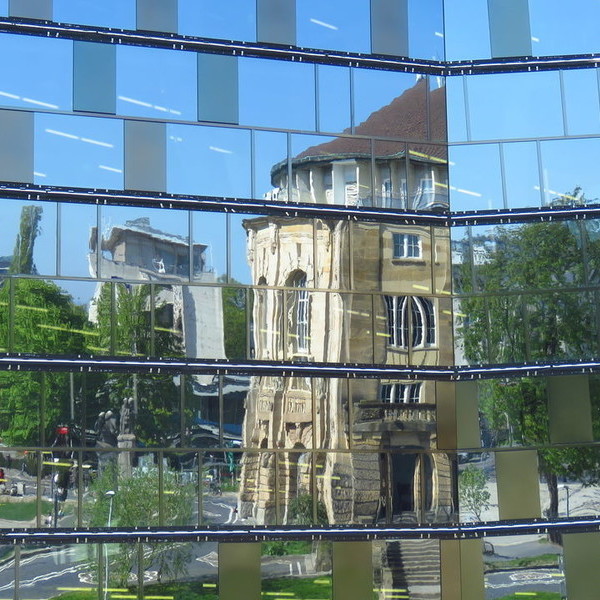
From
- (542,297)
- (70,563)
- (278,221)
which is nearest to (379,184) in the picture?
(278,221)

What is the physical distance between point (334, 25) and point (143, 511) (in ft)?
28.0

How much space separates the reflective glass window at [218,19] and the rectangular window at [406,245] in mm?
4044

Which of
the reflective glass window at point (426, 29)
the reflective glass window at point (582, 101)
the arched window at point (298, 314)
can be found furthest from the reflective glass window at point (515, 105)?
the arched window at point (298, 314)

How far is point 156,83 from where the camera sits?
19516 millimetres

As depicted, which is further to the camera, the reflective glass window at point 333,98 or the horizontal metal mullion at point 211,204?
the reflective glass window at point 333,98

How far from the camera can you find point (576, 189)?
20.5 meters

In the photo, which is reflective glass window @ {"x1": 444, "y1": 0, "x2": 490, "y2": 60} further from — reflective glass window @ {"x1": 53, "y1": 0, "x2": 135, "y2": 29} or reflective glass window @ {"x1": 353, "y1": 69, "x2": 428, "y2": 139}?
reflective glass window @ {"x1": 53, "y1": 0, "x2": 135, "y2": 29}

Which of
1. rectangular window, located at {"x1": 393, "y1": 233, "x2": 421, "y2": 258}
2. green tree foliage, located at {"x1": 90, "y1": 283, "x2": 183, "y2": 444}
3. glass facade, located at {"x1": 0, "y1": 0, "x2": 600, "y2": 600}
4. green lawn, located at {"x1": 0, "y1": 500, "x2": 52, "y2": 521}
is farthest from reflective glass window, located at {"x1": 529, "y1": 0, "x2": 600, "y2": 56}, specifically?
green lawn, located at {"x1": 0, "y1": 500, "x2": 52, "y2": 521}

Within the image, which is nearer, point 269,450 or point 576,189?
point 269,450

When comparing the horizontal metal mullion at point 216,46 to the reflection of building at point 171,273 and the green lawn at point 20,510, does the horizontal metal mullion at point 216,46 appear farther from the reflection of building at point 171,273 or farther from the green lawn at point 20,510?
the green lawn at point 20,510

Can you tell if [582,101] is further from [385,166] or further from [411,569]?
[411,569]

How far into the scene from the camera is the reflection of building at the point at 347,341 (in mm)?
19266

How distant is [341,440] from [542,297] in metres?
4.10

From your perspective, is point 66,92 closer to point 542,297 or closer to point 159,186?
point 159,186
